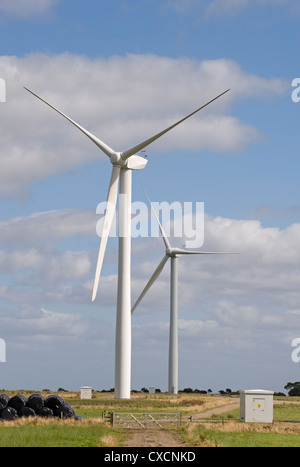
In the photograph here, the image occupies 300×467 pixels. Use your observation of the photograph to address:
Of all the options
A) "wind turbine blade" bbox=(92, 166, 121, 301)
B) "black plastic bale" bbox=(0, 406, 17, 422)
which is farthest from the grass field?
"wind turbine blade" bbox=(92, 166, 121, 301)

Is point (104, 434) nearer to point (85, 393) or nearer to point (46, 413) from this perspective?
point (46, 413)

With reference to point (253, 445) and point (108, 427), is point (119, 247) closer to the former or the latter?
point (108, 427)

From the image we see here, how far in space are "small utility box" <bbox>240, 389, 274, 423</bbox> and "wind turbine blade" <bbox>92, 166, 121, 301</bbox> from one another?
17072 millimetres

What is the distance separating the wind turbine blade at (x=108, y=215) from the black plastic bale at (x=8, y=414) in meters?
18.0

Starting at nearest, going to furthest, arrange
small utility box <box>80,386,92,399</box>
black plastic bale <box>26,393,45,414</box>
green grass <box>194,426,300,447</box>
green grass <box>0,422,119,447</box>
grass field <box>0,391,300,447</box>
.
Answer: green grass <box>0,422,119,447</box>
grass field <box>0,391,300,447</box>
green grass <box>194,426,300,447</box>
black plastic bale <box>26,393,45,414</box>
small utility box <box>80,386,92,399</box>

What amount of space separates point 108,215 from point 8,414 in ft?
87.1

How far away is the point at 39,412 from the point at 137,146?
32803 millimetres

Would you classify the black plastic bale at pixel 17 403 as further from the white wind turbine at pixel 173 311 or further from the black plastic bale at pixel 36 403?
the white wind turbine at pixel 173 311

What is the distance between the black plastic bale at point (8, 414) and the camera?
5269 centimetres

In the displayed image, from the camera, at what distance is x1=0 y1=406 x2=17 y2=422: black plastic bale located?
52688 millimetres

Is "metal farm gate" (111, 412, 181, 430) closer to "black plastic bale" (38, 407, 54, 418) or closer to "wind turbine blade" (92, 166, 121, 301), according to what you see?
"black plastic bale" (38, 407, 54, 418)

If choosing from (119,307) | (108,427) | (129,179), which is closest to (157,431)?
(108,427)

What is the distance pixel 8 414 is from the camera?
52938 millimetres

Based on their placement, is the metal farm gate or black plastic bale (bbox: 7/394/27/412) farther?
black plastic bale (bbox: 7/394/27/412)
